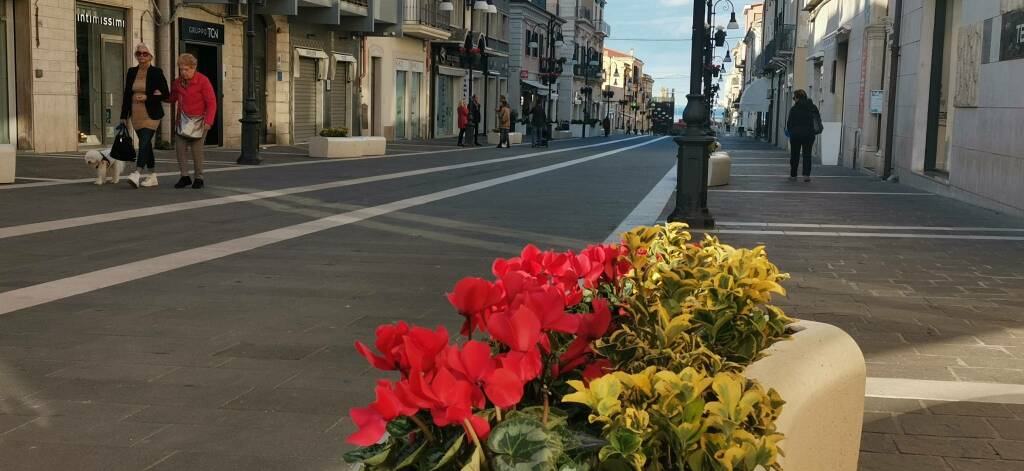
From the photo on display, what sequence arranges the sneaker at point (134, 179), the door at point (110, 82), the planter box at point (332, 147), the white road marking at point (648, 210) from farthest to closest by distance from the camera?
1. the planter box at point (332, 147)
2. the door at point (110, 82)
3. the sneaker at point (134, 179)
4. the white road marking at point (648, 210)

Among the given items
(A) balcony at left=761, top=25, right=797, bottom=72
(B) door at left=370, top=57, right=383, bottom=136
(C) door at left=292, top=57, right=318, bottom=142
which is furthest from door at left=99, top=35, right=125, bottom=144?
(A) balcony at left=761, top=25, right=797, bottom=72

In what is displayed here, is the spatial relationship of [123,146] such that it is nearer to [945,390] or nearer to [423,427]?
[945,390]

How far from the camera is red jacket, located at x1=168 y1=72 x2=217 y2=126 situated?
1354cm

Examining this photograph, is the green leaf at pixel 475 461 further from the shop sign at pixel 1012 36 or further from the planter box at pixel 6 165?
the planter box at pixel 6 165

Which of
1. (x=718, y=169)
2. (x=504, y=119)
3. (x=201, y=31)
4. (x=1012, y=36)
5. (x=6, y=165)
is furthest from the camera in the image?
(x=504, y=119)

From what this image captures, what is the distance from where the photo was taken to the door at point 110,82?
72.7 feet

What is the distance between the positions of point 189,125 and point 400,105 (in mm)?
28100

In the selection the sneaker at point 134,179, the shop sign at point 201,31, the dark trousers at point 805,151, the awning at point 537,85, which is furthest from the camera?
the awning at point 537,85

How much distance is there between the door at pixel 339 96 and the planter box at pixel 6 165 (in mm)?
21321

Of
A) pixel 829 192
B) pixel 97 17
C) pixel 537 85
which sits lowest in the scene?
pixel 829 192

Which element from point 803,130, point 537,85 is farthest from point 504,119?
point 537,85

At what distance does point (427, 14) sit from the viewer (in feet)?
141

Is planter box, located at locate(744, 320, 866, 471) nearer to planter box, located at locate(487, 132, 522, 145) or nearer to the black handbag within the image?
the black handbag

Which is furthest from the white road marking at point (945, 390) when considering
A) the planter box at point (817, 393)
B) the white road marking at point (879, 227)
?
the white road marking at point (879, 227)
